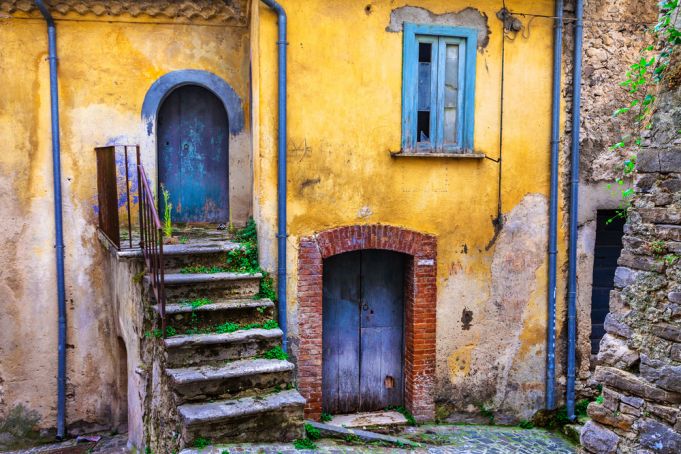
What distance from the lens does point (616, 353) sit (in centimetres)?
425

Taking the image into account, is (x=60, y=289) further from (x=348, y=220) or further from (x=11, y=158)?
(x=348, y=220)

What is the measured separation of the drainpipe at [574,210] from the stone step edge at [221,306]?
4.01m

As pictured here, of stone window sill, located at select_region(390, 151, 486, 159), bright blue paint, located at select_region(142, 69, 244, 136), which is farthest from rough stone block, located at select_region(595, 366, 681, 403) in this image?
bright blue paint, located at select_region(142, 69, 244, 136)

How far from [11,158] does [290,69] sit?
3.87 metres

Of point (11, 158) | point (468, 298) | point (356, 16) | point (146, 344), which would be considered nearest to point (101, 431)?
point (146, 344)

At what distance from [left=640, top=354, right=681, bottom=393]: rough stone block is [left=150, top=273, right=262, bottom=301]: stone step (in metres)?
3.83

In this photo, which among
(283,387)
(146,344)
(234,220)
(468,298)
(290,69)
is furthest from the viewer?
(234,220)

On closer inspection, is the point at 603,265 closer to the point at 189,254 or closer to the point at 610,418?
the point at 610,418

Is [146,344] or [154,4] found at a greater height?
[154,4]

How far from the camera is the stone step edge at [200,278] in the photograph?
236 inches

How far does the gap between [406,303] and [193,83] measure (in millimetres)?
4050

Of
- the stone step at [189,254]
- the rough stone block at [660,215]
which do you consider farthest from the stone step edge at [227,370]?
the rough stone block at [660,215]

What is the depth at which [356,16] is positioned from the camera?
22.9ft

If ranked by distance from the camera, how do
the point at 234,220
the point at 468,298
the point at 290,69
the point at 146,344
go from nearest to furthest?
the point at 146,344, the point at 290,69, the point at 468,298, the point at 234,220
